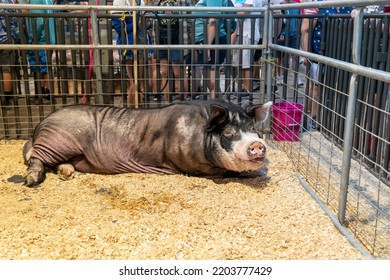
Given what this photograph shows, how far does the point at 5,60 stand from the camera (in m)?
5.86

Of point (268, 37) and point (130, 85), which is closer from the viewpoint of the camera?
point (268, 37)

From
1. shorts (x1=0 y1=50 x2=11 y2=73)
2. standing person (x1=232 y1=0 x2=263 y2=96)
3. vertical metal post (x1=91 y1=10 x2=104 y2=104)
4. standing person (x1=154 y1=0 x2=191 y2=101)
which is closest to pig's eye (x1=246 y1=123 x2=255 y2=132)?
standing person (x1=232 y1=0 x2=263 y2=96)

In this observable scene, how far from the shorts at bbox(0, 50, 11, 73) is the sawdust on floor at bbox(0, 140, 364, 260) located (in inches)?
65.8

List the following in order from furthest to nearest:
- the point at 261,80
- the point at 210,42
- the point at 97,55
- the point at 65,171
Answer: the point at 210,42 < the point at 261,80 < the point at 97,55 < the point at 65,171

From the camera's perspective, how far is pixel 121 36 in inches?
229

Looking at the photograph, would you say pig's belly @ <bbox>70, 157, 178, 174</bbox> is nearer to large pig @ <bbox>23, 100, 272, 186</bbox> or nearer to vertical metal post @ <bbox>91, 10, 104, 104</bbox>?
large pig @ <bbox>23, 100, 272, 186</bbox>

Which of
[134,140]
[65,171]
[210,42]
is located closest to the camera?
[65,171]

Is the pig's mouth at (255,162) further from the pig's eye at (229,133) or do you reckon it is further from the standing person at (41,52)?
the standing person at (41,52)

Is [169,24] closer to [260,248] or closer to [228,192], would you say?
[228,192]

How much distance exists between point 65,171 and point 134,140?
0.73 m

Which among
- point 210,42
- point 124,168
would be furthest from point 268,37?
point 124,168

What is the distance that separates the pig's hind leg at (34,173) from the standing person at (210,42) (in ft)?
7.34

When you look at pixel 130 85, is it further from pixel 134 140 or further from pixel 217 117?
pixel 217 117

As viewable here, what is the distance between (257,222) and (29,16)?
373 cm
